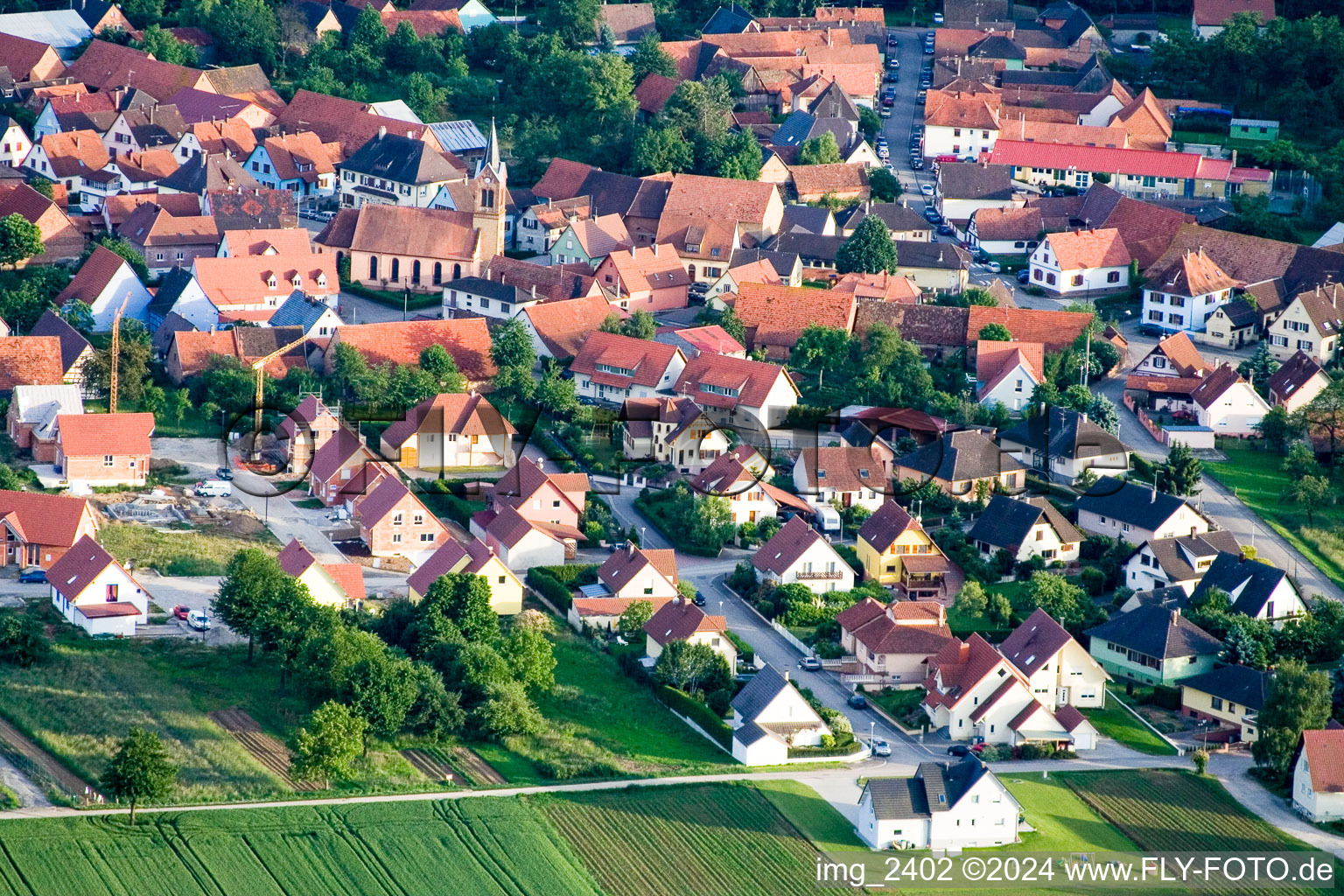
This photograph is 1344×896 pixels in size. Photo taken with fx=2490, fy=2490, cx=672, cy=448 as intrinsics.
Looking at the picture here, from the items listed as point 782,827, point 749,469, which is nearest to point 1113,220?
point 749,469

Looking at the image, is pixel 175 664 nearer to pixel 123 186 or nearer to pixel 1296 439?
pixel 1296 439

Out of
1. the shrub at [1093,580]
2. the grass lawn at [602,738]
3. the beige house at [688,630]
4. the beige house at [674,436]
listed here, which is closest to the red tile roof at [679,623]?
the beige house at [688,630]

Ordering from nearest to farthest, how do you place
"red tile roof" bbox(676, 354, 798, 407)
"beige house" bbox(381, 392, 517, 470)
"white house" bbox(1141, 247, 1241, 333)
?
"beige house" bbox(381, 392, 517, 470)
"red tile roof" bbox(676, 354, 798, 407)
"white house" bbox(1141, 247, 1241, 333)

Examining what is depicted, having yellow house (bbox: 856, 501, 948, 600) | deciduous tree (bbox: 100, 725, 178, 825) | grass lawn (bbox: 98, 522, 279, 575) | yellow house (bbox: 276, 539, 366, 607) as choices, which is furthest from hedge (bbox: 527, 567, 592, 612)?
deciduous tree (bbox: 100, 725, 178, 825)

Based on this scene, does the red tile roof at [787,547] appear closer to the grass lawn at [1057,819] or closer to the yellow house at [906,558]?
the yellow house at [906,558]

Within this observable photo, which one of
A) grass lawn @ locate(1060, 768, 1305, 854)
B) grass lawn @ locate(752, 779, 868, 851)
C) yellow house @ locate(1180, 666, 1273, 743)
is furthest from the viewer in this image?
yellow house @ locate(1180, 666, 1273, 743)

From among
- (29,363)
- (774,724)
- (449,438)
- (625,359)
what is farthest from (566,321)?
(774,724)

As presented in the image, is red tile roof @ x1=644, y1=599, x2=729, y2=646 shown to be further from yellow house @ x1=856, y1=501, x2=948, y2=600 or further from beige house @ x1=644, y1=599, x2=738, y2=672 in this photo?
yellow house @ x1=856, y1=501, x2=948, y2=600
